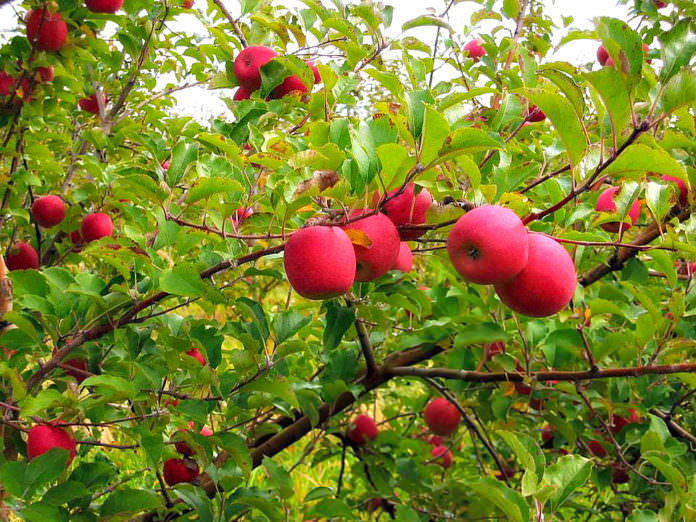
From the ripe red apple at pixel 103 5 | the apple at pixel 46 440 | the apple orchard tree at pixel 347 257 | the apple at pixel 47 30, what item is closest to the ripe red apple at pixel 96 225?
the apple orchard tree at pixel 347 257

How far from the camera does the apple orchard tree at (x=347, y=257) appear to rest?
1035 millimetres

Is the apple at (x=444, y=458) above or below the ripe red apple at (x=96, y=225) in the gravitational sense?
below

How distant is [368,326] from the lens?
214cm

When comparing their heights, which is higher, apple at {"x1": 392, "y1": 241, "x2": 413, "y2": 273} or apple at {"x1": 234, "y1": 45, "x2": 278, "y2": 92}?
apple at {"x1": 234, "y1": 45, "x2": 278, "y2": 92}

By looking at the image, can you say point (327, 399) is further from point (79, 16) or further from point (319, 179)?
point (79, 16)

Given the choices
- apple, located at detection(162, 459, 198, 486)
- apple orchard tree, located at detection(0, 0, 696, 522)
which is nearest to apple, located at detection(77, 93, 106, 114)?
apple orchard tree, located at detection(0, 0, 696, 522)

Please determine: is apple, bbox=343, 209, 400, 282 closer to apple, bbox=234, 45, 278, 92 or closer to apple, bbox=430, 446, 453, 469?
apple, bbox=234, 45, 278, 92

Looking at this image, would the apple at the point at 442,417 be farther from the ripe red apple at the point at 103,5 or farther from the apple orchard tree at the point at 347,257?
the ripe red apple at the point at 103,5

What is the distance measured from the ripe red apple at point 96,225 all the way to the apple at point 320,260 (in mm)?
1457

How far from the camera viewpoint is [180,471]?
76.0 inches

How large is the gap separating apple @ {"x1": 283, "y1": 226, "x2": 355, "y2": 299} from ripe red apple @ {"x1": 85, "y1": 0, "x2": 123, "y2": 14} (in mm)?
1632

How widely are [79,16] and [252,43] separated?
37.1 inches

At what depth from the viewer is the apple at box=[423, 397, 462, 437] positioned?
269 cm

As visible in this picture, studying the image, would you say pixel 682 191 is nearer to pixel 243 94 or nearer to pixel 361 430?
pixel 243 94
